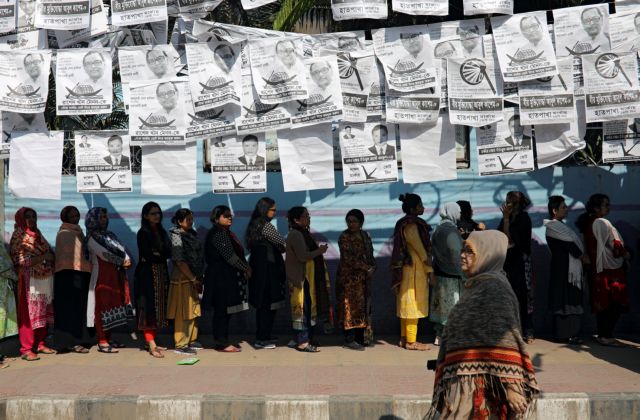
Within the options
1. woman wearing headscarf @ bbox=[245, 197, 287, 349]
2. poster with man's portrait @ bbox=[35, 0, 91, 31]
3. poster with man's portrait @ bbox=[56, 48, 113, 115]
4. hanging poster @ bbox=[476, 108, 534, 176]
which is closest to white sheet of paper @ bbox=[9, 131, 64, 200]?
poster with man's portrait @ bbox=[56, 48, 113, 115]

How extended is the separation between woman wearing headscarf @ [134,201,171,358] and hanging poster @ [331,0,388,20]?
2.96 meters

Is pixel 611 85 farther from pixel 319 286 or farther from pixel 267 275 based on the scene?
pixel 267 275

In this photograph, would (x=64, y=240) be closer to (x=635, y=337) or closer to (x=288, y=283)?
(x=288, y=283)

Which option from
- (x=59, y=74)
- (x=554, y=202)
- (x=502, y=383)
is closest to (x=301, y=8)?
(x=59, y=74)

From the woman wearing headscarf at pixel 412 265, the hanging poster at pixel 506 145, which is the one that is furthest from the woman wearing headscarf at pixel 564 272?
the hanging poster at pixel 506 145

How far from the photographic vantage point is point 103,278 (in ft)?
27.7

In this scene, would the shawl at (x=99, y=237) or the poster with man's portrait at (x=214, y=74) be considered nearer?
the poster with man's portrait at (x=214, y=74)

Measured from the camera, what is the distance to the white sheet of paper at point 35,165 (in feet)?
22.7

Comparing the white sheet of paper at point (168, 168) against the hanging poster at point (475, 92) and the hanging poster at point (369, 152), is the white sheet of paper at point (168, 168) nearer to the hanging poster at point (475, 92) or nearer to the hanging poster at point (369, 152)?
the hanging poster at point (369, 152)

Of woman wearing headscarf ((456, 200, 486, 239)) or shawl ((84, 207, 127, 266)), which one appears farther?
woman wearing headscarf ((456, 200, 486, 239))

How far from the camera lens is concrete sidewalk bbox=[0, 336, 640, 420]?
6391mm

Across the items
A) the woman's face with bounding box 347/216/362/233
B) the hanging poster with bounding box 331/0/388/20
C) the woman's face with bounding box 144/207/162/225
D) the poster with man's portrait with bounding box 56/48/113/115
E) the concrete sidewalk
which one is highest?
the hanging poster with bounding box 331/0/388/20

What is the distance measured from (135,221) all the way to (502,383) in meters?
5.84

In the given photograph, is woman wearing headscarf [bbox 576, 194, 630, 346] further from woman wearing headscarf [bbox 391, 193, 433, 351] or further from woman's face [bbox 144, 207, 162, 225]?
woman's face [bbox 144, 207, 162, 225]
